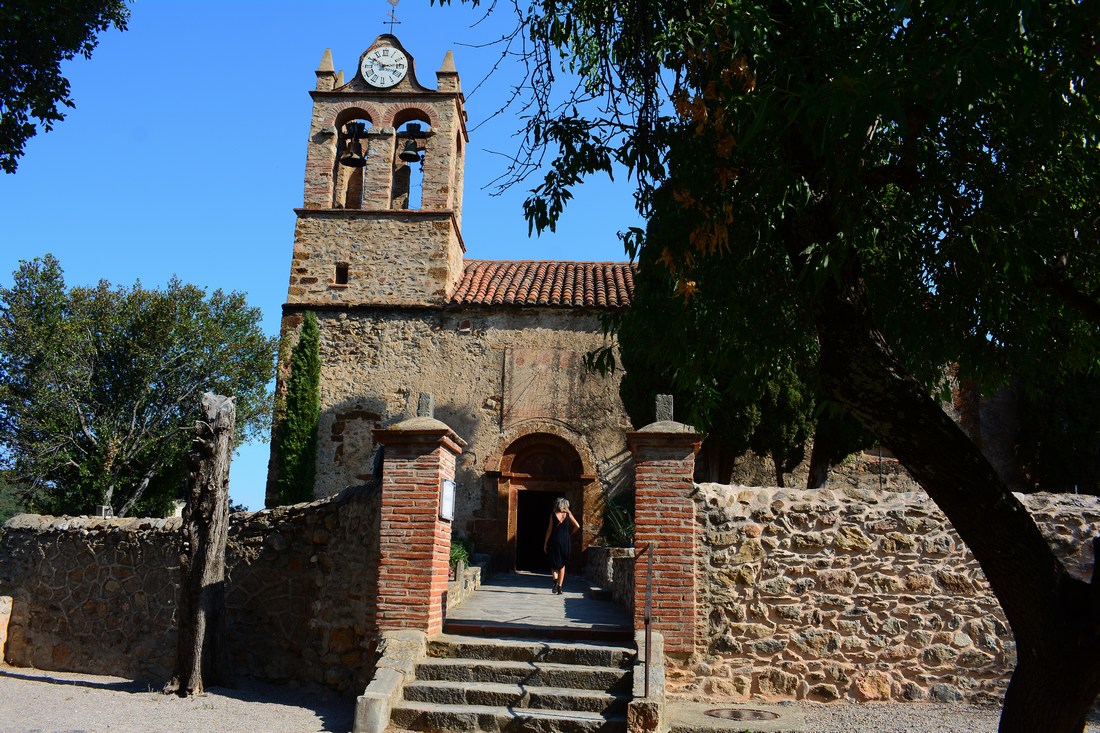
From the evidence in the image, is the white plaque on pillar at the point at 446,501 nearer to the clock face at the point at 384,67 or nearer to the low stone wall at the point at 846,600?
the low stone wall at the point at 846,600

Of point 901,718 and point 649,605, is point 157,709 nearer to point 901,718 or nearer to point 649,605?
point 649,605

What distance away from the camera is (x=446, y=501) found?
27.8 ft

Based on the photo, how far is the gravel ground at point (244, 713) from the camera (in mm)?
7055

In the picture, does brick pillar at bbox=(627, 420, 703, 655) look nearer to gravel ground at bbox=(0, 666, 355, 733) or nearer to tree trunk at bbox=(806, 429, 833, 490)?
gravel ground at bbox=(0, 666, 355, 733)

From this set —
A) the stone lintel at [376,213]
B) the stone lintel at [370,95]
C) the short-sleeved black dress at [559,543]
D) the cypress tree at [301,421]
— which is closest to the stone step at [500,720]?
the short-sleeved black dress at [559,543]

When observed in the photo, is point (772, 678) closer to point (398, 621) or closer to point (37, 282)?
point (398, 621)

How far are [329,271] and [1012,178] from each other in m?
15.1

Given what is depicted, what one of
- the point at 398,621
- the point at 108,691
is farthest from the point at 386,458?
the point at 108,691

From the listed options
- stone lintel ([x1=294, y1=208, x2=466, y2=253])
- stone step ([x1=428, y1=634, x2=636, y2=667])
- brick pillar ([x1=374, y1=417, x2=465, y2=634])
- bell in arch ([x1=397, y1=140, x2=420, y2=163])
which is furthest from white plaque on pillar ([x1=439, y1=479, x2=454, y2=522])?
stone lintel ([x1=294, y1=208, x2=466, y2=253])

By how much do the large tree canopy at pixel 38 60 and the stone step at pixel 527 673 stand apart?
833 centimetres

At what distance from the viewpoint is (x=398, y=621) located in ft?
25.9

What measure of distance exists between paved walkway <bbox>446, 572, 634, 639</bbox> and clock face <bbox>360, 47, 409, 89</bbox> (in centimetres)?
1207

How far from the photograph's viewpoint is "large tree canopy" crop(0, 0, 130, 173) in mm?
10195

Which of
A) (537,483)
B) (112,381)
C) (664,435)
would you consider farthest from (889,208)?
(112,381)
